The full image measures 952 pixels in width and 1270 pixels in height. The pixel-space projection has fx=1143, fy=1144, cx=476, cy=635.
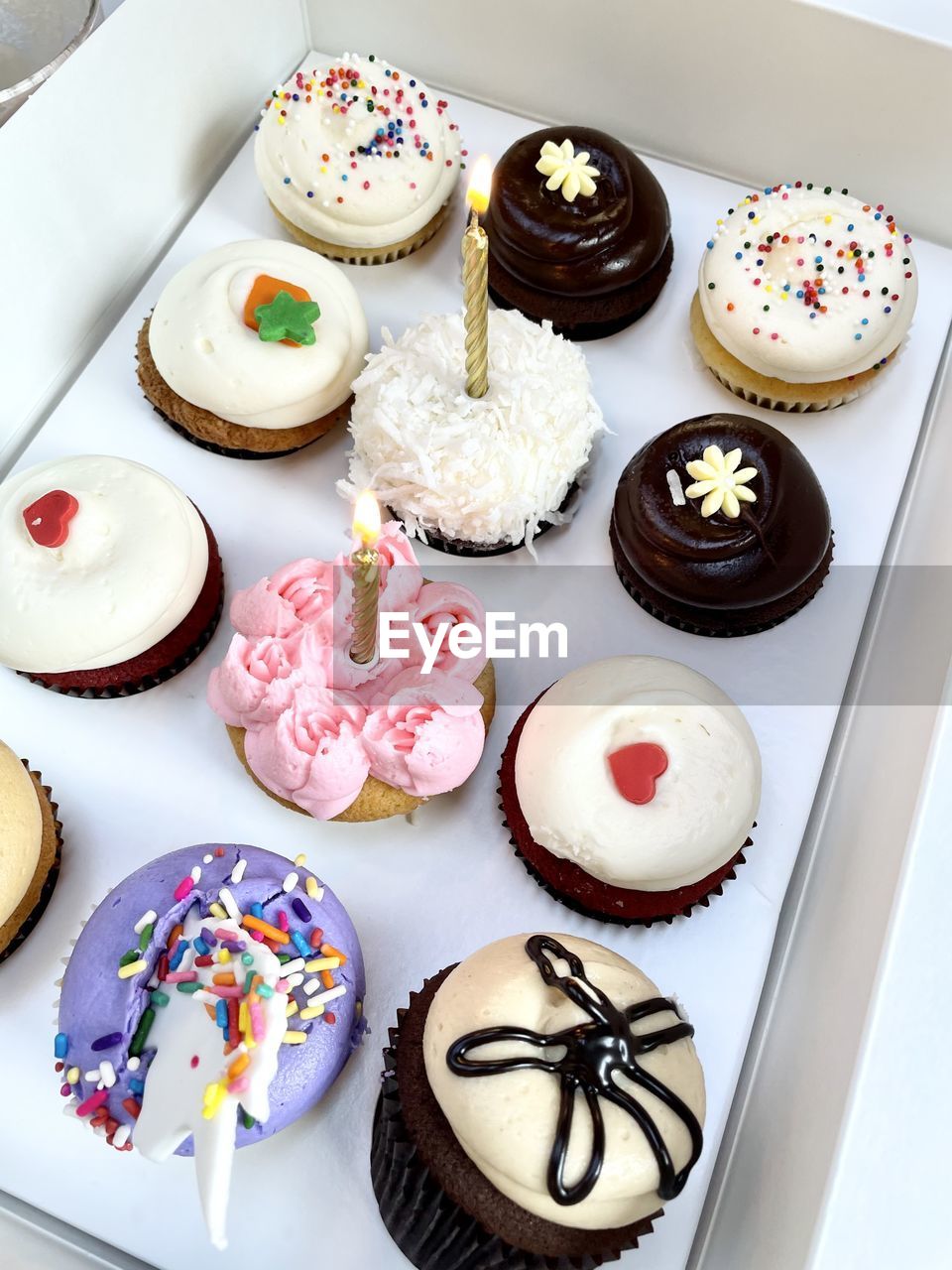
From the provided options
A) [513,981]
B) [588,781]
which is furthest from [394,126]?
[513,981]

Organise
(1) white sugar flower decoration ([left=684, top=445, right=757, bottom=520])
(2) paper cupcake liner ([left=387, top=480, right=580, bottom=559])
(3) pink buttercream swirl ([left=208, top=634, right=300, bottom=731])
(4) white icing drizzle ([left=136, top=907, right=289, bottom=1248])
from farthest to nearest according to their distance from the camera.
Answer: (2) paper cupcake liner ([left=387, top=480, right=580, bottom=559]) < (1) white sugar flower decoration ([left=684, top=445, right=757, bottom=520]) < (3) pink buttercream swirl ([left=208, top=634, right=300, bottom=731]) < (4) white icing drizzle ([left=136, top=907, right=289, bottom=1248])

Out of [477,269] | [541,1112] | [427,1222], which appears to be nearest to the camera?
[541,1112]

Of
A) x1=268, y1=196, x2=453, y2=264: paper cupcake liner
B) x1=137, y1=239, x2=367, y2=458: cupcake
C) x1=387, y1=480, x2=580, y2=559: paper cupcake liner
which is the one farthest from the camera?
x1=268, y1=196, x2=453, y2=264: paper cupcake liner

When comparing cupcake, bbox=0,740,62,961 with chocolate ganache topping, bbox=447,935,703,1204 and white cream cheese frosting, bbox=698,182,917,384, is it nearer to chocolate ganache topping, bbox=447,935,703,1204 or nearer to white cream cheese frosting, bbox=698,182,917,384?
chocolate ganache topping, bbox=447,935,703,1204

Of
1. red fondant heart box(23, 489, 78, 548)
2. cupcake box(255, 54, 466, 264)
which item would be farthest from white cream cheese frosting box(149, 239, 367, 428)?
red fondant heart box(23, 489, 78, 548)

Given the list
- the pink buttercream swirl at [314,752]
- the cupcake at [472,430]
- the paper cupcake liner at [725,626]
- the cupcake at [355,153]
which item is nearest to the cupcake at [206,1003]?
the pink buttercream swirl at [314,752]

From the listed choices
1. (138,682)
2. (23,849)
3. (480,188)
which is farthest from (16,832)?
(480,188)

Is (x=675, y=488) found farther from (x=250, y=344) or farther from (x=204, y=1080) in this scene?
(x=204, y=1080)
